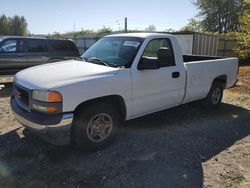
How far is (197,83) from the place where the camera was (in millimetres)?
5660

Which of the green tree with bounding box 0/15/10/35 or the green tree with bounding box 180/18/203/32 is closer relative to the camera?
the green tree with bounding box 180/18/203/32

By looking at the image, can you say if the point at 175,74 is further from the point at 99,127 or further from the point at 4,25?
the point at 4,25

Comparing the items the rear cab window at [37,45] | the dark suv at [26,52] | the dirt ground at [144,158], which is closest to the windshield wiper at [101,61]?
the dirt ground at [144,158]

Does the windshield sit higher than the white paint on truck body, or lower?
higher

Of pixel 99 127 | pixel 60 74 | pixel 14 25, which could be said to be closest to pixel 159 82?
pixel 99 127

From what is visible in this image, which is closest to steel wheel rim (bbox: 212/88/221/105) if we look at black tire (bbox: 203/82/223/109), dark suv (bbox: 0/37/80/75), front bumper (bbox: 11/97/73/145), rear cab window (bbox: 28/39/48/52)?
black tire (bbox: 203/82/223/109)

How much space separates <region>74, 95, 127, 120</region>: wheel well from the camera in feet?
12.6

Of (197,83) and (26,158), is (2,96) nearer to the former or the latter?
(26,158)

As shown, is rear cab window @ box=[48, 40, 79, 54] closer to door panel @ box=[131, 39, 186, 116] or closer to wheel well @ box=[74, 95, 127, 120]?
door panel @ box=[131, 39, 186, 116]

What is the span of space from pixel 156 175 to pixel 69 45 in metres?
8.15

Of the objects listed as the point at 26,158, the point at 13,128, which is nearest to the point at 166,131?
the point at 26,158

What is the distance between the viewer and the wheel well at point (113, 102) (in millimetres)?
3852

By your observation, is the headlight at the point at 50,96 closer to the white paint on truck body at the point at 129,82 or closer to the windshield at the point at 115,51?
the white paint on truck body at the point at 129,82

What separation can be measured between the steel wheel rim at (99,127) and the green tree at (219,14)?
33.6 meters
